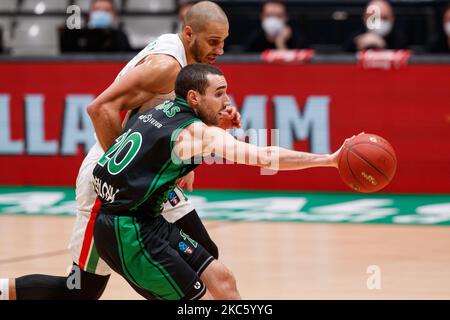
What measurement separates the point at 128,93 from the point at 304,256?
3236 millimetres

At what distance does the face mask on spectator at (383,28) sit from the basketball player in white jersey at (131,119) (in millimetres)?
6898

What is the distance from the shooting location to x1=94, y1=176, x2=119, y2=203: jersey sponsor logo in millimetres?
4828

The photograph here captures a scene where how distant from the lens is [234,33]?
1362 cm

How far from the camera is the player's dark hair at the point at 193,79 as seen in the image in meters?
4.81

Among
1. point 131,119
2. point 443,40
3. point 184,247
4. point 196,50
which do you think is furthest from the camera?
point 443,40

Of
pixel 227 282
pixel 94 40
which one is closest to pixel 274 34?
pixel 94 40

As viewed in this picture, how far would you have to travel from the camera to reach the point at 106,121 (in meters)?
5.38

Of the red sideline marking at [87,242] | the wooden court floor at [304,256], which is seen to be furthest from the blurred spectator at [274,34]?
the red sideline marking at [87,242]

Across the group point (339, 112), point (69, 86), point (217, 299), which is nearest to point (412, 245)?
point (339, 112)

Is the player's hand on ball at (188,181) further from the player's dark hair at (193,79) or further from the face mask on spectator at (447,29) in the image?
the face mask on spectator at (447,29)

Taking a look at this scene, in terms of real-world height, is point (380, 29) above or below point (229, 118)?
below

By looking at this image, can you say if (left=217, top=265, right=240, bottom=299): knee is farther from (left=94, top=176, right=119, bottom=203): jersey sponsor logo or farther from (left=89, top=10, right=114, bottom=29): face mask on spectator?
(left=89, top=10, right=114, bottom=29): face mask on spectator

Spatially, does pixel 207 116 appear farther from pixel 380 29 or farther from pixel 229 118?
pixel 380 29
